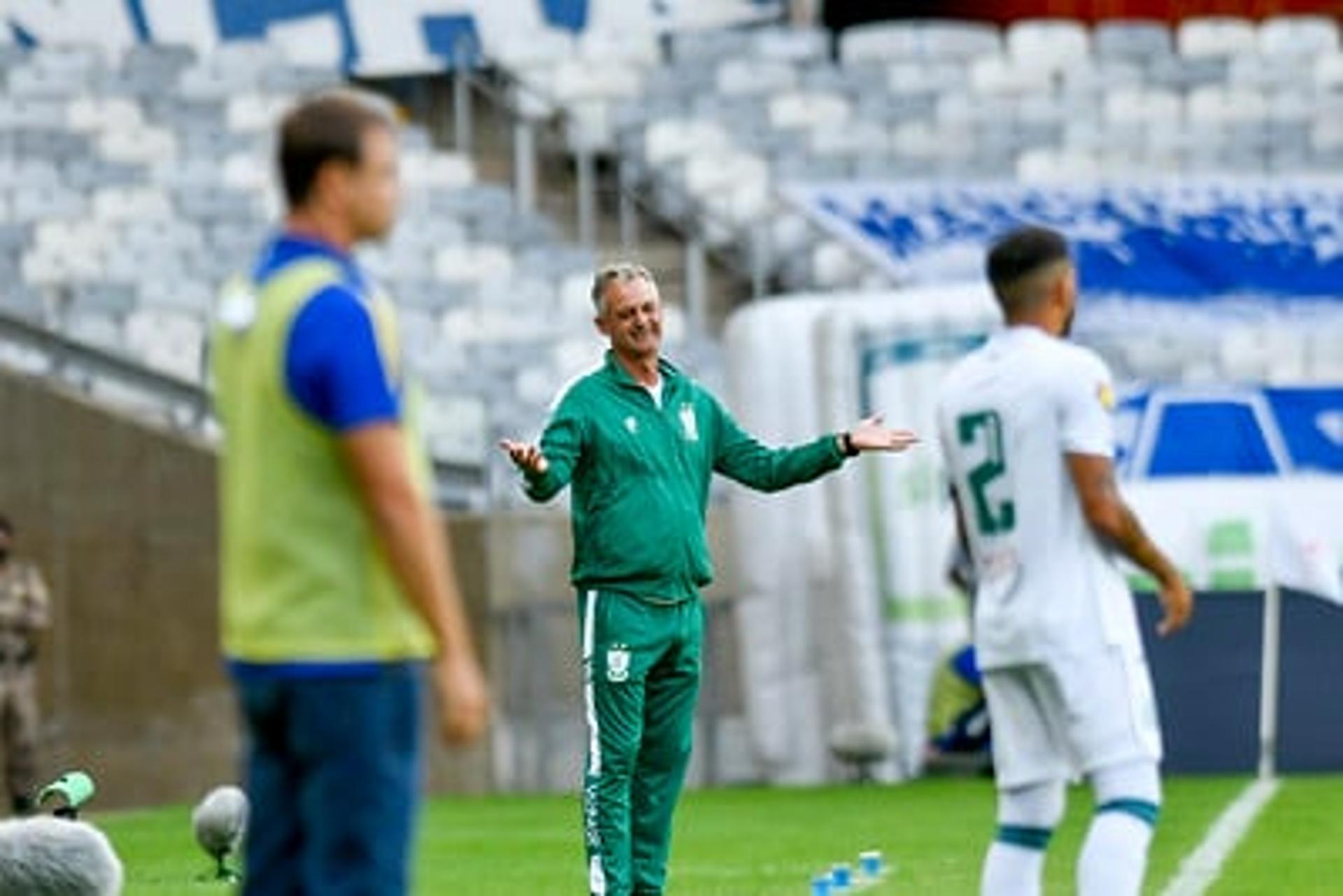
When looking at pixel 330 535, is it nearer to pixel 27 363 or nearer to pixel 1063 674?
pixel 1063 674

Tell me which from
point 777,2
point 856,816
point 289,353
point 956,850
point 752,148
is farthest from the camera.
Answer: point 777,2

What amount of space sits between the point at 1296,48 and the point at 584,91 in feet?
17.4

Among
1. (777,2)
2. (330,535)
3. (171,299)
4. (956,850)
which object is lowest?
(956,850)

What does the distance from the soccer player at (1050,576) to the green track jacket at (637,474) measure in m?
2.07

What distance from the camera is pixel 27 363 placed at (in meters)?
27.4

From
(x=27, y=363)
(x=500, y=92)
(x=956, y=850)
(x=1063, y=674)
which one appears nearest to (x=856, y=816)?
(x=956, y=850)

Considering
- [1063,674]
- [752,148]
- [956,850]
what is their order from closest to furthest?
[1063,674], [956,850], [752,148]

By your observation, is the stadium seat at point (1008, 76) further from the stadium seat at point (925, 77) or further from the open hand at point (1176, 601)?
the open hand at point (1176, 601)

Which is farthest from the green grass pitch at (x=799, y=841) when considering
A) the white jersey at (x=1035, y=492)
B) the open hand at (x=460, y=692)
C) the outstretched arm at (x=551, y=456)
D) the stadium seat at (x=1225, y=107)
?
the stadium seat at (x=1225, y=107)

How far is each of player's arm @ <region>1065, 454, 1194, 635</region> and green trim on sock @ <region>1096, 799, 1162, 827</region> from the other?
446 mm

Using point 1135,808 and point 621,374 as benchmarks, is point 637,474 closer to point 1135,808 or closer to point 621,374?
point 621,374

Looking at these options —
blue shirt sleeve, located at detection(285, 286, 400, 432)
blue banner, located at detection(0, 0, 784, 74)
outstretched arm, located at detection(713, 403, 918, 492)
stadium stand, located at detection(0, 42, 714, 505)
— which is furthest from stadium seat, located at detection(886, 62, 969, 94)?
blue shirt sleeve, located at detection(285, 286, 400, 432)

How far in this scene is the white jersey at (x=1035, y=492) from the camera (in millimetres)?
10797

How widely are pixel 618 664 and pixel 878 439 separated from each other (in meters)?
1.06
